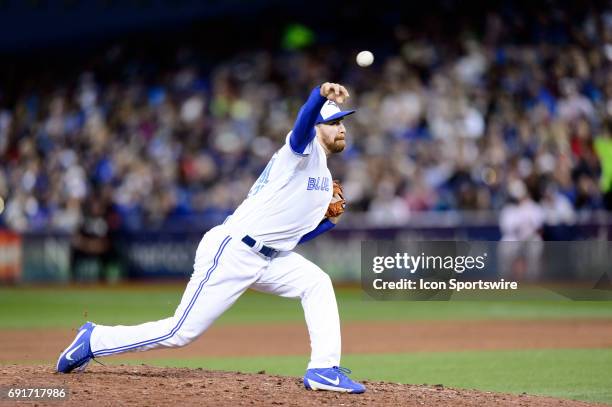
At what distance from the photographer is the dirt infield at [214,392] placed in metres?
6.46

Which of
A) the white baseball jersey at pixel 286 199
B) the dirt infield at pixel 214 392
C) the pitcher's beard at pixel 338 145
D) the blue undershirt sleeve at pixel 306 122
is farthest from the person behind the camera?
the pitcher's beard at pixel 338 145

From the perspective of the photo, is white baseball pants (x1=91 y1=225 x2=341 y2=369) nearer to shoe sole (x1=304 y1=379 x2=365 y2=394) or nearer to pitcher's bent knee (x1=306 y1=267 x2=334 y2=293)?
pitcher's bent knee (x1=306 y1=267 x2=334 y2=293)

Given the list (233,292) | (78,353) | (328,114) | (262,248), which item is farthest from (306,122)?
(78,353)

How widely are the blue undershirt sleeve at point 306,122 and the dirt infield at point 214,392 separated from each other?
158 cm

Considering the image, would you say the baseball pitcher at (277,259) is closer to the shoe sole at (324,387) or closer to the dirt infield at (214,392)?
the shoe sole at (324,387)

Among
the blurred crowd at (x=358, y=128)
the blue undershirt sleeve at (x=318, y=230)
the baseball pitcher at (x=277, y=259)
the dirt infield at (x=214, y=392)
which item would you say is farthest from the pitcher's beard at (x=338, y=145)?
the blurred crowd at (x=358, y=128)

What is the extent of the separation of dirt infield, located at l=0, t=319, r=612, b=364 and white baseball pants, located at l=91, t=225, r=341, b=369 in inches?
144

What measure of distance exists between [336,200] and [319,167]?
0.44 metres

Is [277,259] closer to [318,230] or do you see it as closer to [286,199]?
[318,230]

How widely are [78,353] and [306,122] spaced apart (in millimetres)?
2279

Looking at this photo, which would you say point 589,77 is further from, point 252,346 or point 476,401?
point 476,401

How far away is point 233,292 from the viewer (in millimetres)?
6797

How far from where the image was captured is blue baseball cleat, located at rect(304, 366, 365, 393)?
6758mm

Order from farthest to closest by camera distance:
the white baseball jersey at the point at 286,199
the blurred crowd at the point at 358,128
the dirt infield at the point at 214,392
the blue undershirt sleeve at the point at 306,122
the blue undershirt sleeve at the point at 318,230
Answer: the blurred crowd at the point at 358,128 < the blue undershirt sleeve at the point at 318,230 < the white baseball jersey at the point at 286,199 < the dirt infield at the point at 214,392 < the blue undershirt sleeve at the point at 306,122
